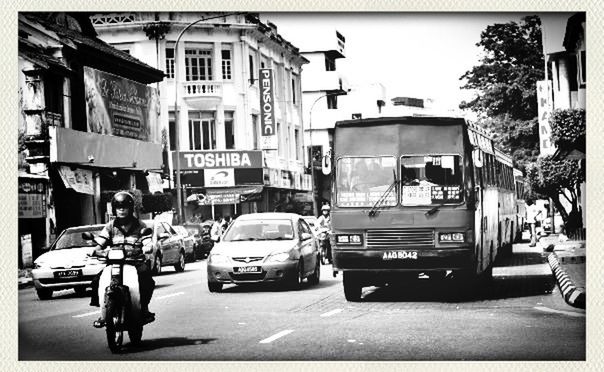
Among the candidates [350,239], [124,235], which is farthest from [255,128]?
[124,235]

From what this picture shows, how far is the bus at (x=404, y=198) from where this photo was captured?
15.7m

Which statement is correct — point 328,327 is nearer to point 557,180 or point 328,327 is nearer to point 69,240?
point 69,240

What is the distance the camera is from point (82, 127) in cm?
1630

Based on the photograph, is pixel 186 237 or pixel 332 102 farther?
pixel 332 102

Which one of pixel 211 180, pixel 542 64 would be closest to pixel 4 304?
pixel 211 180

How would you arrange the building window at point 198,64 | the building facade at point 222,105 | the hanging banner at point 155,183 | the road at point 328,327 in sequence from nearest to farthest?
the road at point 328,327, the building facade at point 222,105, the building window at point 198,64, the hanging banner at point 155,183

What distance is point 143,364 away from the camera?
39.7 ft

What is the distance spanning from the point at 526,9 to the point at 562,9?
0.39m

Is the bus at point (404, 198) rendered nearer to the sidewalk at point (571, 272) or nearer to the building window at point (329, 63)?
the building window at point (329, 63)

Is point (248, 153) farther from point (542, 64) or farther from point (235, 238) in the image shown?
point (542, 64)

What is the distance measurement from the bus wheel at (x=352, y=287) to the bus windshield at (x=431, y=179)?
131cm

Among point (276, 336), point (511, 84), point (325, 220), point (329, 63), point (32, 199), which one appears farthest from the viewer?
point (511, 84)

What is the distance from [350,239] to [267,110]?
254 cm

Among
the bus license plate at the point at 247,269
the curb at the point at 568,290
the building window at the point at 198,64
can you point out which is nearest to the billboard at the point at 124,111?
the building window at the point at 198,64
